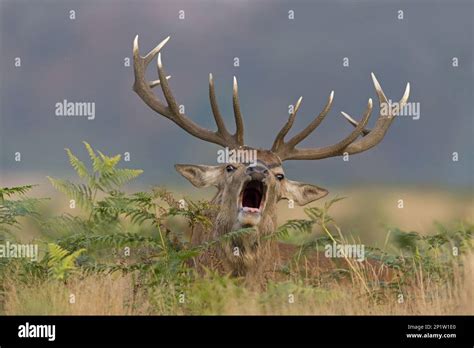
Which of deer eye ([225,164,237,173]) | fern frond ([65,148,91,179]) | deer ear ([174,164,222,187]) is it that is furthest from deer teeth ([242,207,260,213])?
fern frond ([65,148,91,179])

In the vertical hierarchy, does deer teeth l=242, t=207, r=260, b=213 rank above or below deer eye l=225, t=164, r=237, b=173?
below

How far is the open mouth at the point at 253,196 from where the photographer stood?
10333 millimetres

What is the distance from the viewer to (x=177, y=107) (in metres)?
11.3

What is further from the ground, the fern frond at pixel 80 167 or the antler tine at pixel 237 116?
the antler tine at pixel 237 116

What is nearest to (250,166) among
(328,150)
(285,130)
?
(285,130)

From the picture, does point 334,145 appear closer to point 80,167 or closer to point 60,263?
point 80,167

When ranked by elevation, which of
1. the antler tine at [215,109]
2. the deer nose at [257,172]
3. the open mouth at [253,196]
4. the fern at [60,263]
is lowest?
the fern at [60,263]

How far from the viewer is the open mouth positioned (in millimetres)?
10333

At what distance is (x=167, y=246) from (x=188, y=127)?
7.30ft

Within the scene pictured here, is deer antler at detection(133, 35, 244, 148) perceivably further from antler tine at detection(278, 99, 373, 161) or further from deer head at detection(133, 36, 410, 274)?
antler tine at detection(278, 99, 373, 161)

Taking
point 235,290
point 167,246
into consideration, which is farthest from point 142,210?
point 235,290

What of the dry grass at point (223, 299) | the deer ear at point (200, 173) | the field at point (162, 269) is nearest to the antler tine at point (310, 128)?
the deer ear at point (200, 173)

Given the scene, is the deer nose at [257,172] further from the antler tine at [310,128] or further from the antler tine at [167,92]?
the antler tine at [167,92]

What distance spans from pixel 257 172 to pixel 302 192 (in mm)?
1294
